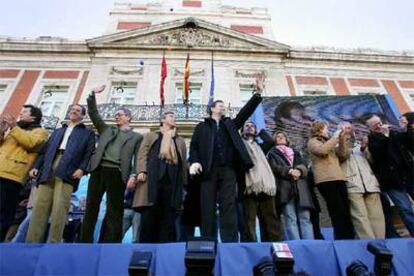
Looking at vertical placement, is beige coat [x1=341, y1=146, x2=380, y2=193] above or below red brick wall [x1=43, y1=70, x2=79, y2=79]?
below

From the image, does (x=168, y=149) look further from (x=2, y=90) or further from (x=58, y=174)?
(x=2, y=90)

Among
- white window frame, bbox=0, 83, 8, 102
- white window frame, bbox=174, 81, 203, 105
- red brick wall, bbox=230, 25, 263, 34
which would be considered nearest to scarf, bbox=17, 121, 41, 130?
white window frame, bbox=174, 81, 203, 105

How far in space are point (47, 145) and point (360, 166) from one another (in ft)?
11.8

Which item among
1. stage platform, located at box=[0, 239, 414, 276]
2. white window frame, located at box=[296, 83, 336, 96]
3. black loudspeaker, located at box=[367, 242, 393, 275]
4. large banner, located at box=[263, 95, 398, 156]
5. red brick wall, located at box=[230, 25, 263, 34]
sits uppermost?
red brick wall, located at box=[230, 25, 263, 34]

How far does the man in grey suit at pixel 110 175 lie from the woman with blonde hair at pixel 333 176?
203cm

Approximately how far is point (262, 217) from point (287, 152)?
964mm

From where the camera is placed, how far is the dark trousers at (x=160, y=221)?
3.47 meters

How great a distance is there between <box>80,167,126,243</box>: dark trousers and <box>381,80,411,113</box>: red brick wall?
12287 millimetres

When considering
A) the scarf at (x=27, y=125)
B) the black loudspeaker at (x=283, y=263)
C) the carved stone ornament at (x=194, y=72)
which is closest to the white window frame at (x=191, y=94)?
the carved stone ornament at (x=194, y=72)

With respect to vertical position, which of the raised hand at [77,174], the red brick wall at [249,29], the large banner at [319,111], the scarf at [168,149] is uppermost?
the red brick wall at [249,29]

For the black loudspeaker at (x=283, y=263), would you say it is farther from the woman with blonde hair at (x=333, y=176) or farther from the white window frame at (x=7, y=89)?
the white window frame at (x=7, y=89)

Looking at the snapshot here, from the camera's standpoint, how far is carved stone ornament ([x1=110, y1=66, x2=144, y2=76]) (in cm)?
1359

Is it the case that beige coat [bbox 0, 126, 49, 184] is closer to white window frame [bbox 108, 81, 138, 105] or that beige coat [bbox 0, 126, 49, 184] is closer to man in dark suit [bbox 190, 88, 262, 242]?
man in dark suit [bbox 190, 88, 262, 242]

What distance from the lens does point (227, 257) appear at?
2.87 metres
